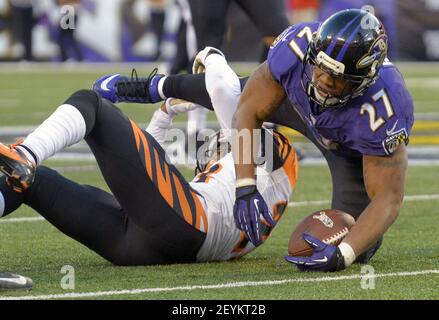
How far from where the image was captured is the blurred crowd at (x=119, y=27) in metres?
18.7

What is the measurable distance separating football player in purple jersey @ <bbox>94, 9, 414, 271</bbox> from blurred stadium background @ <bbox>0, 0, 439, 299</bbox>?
0.24 m

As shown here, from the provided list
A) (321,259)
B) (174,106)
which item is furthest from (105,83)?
(321,259)

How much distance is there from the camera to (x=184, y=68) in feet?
30.7

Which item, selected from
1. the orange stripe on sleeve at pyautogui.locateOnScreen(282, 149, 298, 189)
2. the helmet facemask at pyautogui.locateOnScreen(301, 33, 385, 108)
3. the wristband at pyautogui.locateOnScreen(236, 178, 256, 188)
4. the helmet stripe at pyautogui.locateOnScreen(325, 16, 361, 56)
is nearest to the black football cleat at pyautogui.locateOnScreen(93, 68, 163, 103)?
the orange stripe on sleeve at pyautogui.locateOnScreen(282, 149, 298, 189)

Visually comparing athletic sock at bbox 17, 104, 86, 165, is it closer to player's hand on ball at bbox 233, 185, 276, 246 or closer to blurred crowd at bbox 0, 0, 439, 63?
player's hand on ball at bbox 233, 185, 276, 246

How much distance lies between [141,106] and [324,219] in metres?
8.46

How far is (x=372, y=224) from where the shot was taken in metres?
4.23

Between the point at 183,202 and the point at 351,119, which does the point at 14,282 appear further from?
the point at 351,119

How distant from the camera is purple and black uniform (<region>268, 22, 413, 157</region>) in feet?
13.7

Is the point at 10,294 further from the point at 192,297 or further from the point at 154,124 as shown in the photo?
the point at 154,124

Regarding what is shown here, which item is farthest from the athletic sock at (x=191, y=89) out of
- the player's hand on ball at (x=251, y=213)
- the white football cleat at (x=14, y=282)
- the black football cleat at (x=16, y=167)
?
the white football cleat at (x=14, y=282)

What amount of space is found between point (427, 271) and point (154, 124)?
167 centimetres

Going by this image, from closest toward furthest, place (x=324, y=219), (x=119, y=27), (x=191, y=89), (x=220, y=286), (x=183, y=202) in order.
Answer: (x=220, y=286) → (x=183, y=202) → (x=324, y=219) → (x=191, y=89) → (x=119, y=27)

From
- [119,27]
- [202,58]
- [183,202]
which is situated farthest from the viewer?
[119,27]
